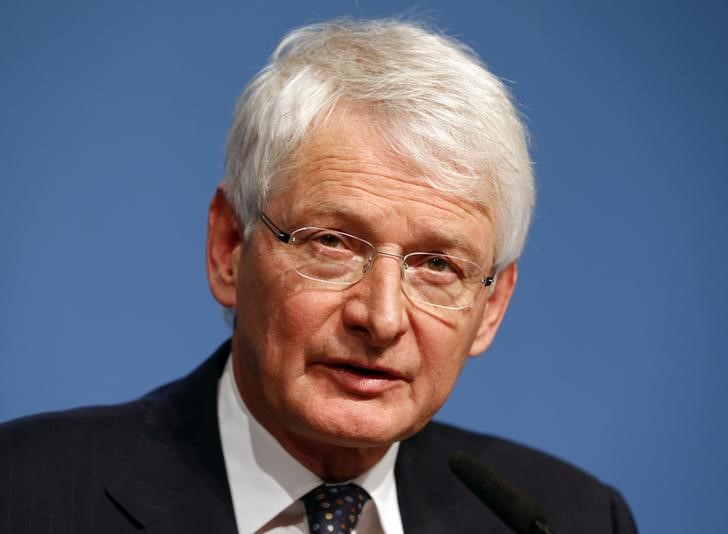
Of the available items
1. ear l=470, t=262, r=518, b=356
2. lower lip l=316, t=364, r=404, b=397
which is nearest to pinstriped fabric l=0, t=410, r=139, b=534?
lower lip l=316, t=364, r=404, b=397

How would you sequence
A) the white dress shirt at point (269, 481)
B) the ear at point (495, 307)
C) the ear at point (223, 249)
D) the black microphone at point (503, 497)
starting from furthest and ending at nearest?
1. the ear at point (495, 307)
2. the ear at point (223, 249)
3. the white dress shirt at point (269, 481)
4. the black microphone at point (503, 497)

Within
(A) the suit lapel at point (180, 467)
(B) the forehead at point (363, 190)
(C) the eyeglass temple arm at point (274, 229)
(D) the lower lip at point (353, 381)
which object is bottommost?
(A) the suit lapel at point (180, 467)

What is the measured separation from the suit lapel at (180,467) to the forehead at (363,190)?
57cm

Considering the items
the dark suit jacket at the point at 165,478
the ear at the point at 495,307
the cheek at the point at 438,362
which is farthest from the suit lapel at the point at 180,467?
the ear at the point at 495,307

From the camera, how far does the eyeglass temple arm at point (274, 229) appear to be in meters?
2.29

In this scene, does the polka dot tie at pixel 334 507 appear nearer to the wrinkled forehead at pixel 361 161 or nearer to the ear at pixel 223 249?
the ear at pixel 223 249

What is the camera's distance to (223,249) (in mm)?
2512

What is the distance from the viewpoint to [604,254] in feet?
11.2

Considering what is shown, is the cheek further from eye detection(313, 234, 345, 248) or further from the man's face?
eye detection(313, 234, 345, 248)

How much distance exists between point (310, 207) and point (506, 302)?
0.69m

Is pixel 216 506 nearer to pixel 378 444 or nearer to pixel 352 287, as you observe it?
pixel 378 444

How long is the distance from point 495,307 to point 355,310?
61 centimetres

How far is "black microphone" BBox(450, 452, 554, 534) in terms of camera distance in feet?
6.33

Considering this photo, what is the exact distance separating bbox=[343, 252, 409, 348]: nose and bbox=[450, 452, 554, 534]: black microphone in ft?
1.01
